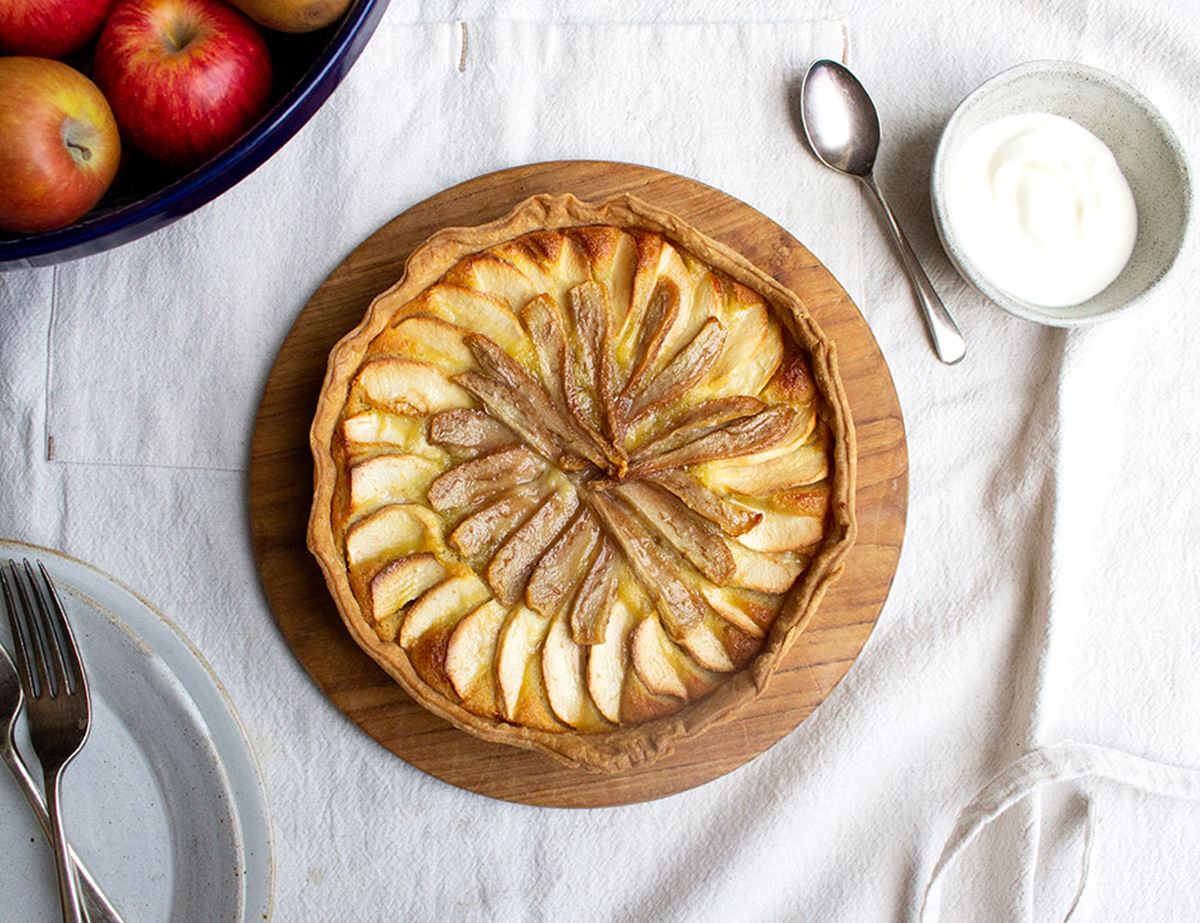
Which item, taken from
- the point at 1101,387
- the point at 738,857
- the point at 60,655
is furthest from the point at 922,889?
the point at 60,655

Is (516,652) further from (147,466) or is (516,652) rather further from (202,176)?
(202,176)

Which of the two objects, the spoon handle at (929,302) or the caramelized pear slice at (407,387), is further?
the spoon handle at (929,302)

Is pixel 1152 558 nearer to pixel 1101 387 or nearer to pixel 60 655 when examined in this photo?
pixel 1101 387

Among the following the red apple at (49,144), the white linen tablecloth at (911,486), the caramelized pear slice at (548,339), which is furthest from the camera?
the white linen tablecloth at (911,486)

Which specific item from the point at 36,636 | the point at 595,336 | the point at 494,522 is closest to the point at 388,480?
the point at 494,522

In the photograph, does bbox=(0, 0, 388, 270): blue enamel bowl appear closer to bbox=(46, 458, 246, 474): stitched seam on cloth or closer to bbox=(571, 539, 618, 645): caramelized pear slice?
bbox=(46, 458, 246, 474): stitched seam on cloth

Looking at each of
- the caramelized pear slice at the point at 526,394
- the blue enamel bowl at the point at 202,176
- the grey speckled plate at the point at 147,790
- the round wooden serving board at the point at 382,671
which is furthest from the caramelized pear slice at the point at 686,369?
the grey speckled plate at the point at 147,790

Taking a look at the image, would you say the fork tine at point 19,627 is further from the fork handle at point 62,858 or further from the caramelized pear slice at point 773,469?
the caramelized pear slice at point 773,469
